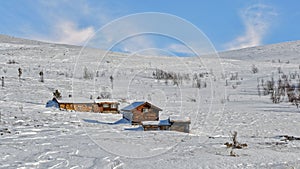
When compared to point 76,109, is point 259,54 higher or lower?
higher

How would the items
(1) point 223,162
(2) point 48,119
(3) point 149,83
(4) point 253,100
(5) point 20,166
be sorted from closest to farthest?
(5) point 20,166
(1) point 223,162
(2) point 48,119
(4) point 253,100
(3) point 149,83

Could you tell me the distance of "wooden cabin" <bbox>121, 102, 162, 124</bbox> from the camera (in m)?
25.1

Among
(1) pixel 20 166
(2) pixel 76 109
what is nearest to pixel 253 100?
(2) pixel 76 109

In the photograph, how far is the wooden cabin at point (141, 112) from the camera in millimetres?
25094

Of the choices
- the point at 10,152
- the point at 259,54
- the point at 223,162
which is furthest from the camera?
the point at 259,54

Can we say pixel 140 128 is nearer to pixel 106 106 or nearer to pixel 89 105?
pixel 89 105

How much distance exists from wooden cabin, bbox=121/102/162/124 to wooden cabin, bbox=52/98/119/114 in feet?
19.8

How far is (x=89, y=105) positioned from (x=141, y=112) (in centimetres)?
713

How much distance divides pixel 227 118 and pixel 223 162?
19505 mm

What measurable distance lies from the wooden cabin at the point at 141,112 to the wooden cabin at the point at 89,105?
6021 mm

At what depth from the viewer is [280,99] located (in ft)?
135

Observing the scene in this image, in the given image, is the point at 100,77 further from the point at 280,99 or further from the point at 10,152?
the point at 10,152

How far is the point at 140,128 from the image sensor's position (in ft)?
67.6

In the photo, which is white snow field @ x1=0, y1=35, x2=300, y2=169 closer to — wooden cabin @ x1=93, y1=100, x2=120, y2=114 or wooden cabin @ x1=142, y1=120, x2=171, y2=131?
wooden cabin @ x1=142, y1=120, x2=171, y2=131
